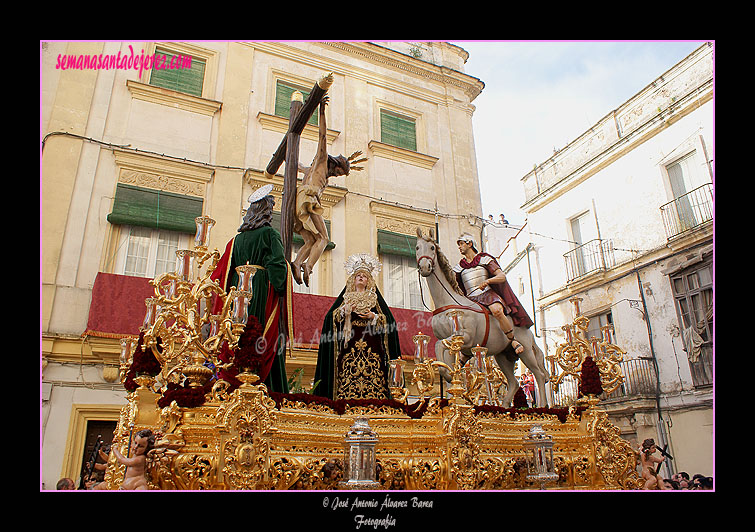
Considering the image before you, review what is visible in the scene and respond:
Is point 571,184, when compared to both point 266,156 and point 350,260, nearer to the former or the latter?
point 266,156

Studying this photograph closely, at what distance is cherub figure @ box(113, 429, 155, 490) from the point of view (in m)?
2.90

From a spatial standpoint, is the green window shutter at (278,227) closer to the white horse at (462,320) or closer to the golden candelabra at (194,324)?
the white horse at (462,320)

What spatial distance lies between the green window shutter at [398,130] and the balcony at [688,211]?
5.96m

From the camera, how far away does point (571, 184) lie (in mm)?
12938

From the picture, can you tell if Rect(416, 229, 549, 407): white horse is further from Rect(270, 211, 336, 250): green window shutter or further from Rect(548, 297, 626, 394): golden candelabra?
Rect(270, 211, 336, 250): green window shutter

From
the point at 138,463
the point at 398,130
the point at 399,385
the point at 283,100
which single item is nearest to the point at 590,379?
the point at 399,385

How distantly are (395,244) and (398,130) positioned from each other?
3.31 m

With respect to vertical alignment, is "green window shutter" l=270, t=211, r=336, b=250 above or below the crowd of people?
above

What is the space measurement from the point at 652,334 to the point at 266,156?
359 inches

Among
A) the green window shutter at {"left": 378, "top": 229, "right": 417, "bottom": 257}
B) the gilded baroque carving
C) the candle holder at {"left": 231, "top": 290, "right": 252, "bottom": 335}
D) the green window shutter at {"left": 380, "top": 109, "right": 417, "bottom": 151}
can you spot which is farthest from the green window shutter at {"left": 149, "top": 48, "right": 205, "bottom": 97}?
the gilded baroque carving

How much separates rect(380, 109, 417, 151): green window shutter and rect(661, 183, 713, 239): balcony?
Answer: 235 inches

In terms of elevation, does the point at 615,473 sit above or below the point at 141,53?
below

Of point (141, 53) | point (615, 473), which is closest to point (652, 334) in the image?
point (615, 473)

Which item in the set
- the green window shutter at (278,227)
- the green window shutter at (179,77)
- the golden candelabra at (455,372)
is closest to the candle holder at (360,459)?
the golden candelabra at (455,372)
